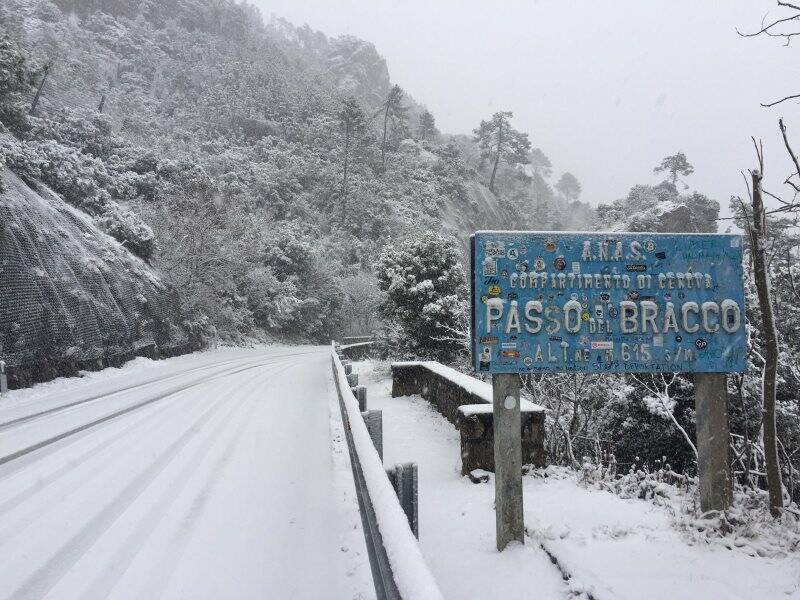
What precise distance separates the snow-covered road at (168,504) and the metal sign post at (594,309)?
1.86 meters

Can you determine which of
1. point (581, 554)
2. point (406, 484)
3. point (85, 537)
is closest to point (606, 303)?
point (581, 554)

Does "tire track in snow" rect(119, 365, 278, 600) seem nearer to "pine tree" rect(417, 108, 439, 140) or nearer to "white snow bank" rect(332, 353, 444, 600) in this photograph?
"white snow bank" rect(332, 353, 444, 600)

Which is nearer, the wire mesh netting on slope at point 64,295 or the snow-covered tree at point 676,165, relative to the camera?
the wire mesh netting on slope at point 64,295

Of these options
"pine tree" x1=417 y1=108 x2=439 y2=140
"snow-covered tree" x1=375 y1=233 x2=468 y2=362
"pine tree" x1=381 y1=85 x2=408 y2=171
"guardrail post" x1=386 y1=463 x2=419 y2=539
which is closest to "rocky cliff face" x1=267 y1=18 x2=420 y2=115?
"pine tree" x1=417 y1=108 x2=439 y2=140

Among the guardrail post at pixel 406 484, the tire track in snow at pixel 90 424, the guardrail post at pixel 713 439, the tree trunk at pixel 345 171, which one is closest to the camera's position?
the guardrail post at pixel 406 484

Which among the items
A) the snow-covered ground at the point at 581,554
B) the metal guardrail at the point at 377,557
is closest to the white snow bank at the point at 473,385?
the snow-covered ground at the point at 581,554

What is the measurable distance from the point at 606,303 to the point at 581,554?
211 centimetres

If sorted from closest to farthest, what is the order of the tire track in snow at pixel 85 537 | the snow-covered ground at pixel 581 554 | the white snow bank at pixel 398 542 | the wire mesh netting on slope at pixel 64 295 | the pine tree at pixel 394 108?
the white snow bank at pixel 398 542 → the tire track in snow at pixel 85 537 → the snow-covered ground at pixel 581 554 → the wire mesh netting on slope at pixel 64 295 → the pine tree at pixel 394 108

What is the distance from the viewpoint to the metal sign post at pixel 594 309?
13.3ft

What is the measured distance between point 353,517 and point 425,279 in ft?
51.5

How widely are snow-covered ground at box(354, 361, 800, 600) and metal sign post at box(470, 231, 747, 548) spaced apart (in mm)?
373

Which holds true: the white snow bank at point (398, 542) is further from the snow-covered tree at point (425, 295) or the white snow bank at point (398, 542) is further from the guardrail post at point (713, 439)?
the snow-covered tree at point (425, 295)

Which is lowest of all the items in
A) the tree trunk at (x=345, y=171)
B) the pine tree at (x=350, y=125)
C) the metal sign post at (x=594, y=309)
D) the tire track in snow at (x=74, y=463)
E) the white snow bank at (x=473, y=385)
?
the tire track in snow at (x=74, y=463)

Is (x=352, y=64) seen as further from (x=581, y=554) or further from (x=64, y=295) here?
(x=581, y=554)
